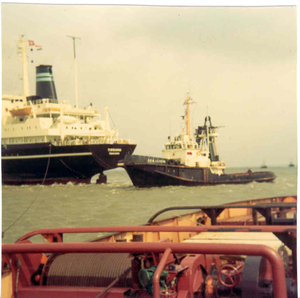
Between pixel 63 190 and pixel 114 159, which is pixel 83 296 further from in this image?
pixel 114 159

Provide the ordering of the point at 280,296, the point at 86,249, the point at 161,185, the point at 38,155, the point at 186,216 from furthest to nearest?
1. the point at 38,155
2. the point at 161,185
3. the point at 186,216
4. the point at 86,249
5. the point at 280,296

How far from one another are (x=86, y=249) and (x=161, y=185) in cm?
2778

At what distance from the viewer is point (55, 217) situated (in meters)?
18.2

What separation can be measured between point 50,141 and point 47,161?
2.06 m

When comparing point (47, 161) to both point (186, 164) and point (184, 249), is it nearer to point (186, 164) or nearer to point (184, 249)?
point (186, 164)

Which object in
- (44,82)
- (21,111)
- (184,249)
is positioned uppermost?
(44,82)

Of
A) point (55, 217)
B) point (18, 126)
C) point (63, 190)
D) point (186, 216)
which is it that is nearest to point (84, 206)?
point (55, 217)

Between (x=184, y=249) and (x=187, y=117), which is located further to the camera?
(x=187, y=117)

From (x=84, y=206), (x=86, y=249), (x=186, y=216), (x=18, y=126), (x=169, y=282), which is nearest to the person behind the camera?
(x=86, y=249)

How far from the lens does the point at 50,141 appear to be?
110ft

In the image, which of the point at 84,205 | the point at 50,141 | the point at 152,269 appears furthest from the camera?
the point at 50,141

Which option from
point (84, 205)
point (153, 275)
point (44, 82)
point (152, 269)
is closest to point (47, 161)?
point (44, 82)

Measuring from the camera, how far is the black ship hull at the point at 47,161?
32.6 metres

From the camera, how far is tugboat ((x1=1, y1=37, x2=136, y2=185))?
3272 cm
